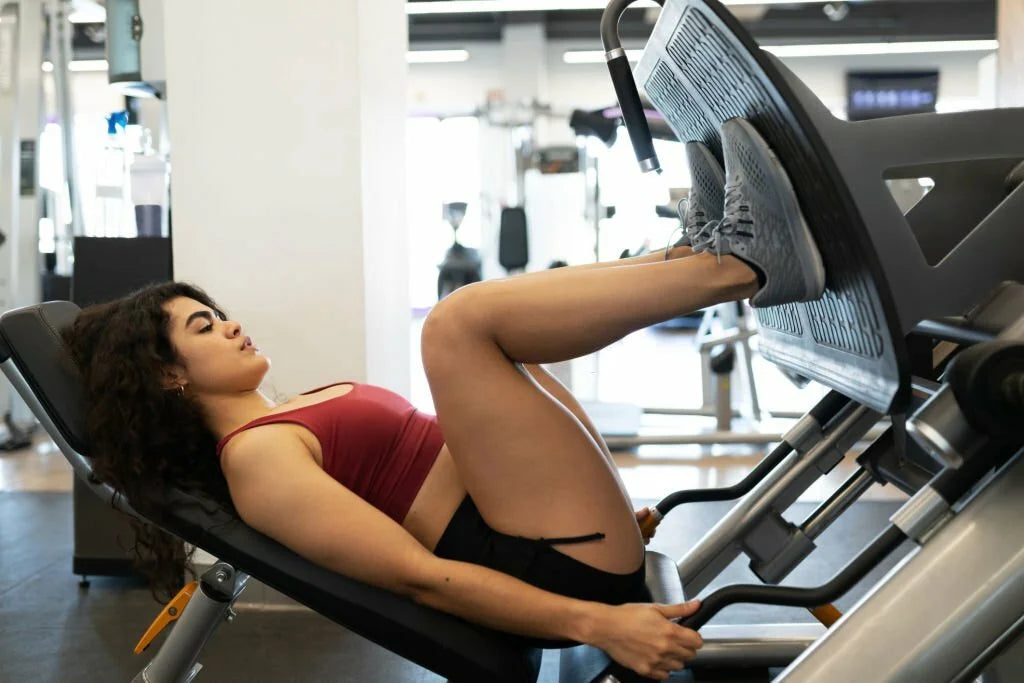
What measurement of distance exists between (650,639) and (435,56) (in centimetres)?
860

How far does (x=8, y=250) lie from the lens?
4301 millimetres

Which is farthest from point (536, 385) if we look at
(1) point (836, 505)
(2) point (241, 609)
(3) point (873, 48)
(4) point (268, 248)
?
(3) point (873, 48)

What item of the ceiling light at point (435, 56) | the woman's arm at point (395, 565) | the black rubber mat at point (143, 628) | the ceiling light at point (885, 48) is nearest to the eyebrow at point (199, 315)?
the woman's arm at point (395, 565)

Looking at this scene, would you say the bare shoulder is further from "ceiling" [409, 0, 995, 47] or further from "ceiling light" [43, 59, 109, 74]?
"ceiling light" [43, 59, 109, 74]

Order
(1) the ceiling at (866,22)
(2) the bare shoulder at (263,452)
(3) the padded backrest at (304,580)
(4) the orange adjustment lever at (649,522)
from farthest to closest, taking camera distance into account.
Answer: (1) the ceiling at (866,22), (4) the orange adjustment lever at (649,522), (2) the bare shoulder at (263,452), (3) the padded backrest at (304,580)

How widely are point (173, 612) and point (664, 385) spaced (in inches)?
195

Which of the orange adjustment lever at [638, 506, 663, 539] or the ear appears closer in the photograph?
the ear

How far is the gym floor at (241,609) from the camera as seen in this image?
1.99 metres

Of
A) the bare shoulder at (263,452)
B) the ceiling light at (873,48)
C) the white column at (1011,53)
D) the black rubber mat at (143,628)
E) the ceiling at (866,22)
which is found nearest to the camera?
the bare shoulder at (263,452)

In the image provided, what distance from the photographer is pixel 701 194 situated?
1281 mm

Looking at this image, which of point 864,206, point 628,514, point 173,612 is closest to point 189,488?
point 173,612

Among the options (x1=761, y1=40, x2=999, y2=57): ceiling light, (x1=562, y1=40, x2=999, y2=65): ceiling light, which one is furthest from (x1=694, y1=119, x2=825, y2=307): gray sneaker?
(x1=761, y1=40, x2=999, y2=57): ceiling light

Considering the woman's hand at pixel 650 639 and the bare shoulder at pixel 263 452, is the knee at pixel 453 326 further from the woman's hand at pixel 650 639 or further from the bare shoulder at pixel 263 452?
the woman's hand at pixel 650 639

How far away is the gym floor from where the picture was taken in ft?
6.54
